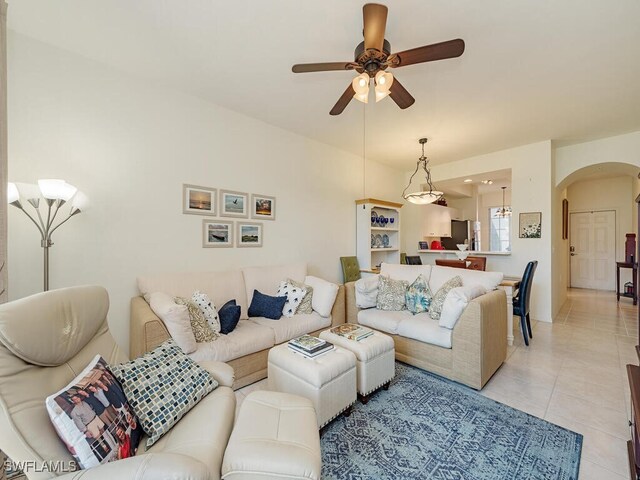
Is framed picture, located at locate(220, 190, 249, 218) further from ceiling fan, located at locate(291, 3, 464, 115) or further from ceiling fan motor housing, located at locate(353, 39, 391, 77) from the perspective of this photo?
ceiling fan motor housing, located at locate(353, 39, 391, 77)

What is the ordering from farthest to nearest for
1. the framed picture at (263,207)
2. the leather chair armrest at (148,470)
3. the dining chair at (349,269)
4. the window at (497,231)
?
the window at (497,231) → the dining chair at (349,269) → the framed picture at (263,207) → the leather chair armrest at (148,470)

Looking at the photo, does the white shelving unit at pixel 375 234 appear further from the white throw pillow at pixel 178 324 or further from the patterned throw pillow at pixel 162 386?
the patterned throw pillow at pixel 162 386

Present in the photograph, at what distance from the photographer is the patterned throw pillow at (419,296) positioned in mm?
2973

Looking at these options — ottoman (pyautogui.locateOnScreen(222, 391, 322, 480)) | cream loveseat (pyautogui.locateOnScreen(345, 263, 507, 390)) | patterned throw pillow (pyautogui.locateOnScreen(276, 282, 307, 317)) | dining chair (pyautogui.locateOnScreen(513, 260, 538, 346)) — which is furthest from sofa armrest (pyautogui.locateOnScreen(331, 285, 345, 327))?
dining chair (pyautogui.locateOnScreen(513, 260, 538, 346))

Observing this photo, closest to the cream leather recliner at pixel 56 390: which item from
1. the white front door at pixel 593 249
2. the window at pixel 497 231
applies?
the window at pixel 497 231

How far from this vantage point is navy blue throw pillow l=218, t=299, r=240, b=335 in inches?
98.0

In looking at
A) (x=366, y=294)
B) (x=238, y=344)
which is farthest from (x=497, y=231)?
(x=238, y=344)

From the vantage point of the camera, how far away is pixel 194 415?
1.27 meters

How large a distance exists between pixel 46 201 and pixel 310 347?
2.31 m

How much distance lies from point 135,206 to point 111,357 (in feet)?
5.31

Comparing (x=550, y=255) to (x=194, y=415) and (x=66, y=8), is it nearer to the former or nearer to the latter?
(x=194, y=415)

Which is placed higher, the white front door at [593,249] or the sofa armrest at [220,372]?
the white front door at [593,249]

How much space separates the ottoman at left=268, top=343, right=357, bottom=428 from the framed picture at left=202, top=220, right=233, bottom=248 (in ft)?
5.13

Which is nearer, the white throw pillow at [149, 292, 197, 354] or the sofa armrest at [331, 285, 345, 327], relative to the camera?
the white throw pillow at [149, 292, 197, 354]
